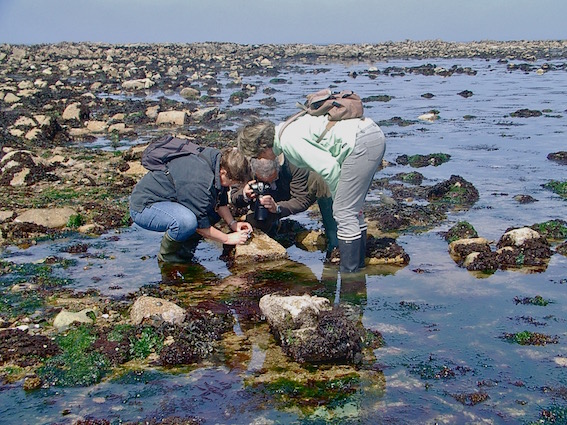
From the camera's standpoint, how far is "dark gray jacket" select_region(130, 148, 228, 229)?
6871mm

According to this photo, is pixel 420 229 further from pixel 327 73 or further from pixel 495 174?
pixel 327 73

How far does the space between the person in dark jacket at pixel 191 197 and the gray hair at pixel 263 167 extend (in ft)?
0.58

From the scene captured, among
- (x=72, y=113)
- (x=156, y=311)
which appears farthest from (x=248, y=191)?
(x=72, y=113)

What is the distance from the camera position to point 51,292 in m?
6.78

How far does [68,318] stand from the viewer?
5.93 metres

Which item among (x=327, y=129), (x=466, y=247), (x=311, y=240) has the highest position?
(x=327, y=129)

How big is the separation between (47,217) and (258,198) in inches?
131

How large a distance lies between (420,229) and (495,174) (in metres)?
3.80

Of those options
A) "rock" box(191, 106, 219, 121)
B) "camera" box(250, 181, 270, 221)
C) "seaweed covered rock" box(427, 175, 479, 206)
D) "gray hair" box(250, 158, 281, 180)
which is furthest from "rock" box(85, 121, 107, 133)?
"gray hair" box(250, 158, 281, 180)

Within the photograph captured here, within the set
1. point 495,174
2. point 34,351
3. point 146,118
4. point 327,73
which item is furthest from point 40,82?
point 34,351

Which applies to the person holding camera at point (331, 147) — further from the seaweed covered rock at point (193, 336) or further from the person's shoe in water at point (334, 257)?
the seaweed covered rock at point (193, 336)

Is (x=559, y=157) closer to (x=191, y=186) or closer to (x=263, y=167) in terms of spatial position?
(x=263, y=167)

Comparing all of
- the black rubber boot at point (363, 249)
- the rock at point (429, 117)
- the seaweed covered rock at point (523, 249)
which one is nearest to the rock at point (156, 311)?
the black rubber boot at point (363, 249)

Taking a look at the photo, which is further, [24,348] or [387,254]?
[387,254]
